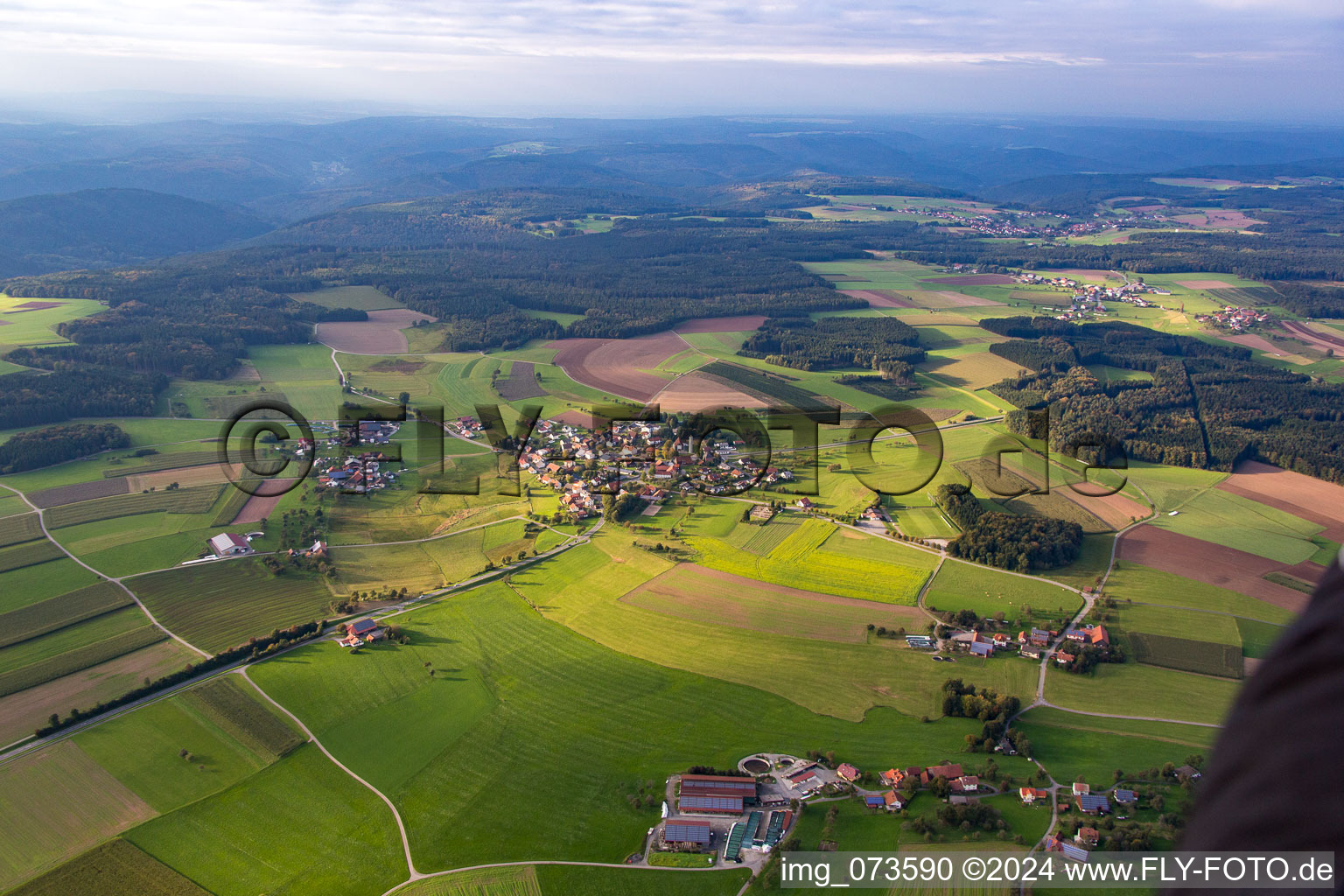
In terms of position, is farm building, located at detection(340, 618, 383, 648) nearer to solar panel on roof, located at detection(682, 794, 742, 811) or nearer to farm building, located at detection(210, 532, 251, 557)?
farm building, located at detection(210, 532, 251, 557)

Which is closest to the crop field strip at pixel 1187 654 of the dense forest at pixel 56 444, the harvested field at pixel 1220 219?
the dense forest at pixel 56 444

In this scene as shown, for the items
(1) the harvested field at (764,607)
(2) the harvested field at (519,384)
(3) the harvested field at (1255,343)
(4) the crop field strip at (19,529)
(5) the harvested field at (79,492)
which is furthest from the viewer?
(3) the harvested field at (1255,343)

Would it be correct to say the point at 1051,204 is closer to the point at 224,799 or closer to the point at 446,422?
the point at 446,422

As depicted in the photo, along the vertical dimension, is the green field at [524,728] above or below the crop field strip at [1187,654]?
below

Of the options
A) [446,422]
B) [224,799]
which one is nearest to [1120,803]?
[224,799]

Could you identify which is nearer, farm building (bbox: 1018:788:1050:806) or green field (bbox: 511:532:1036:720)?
farm building (bbox: 1018:788:1050:806)

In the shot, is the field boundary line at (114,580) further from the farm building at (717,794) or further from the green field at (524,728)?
the farm building at (717,794)

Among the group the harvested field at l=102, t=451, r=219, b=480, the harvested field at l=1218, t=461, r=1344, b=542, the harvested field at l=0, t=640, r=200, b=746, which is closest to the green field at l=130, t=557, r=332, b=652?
the harvested field at l=0, t=640, r=200, b=746
